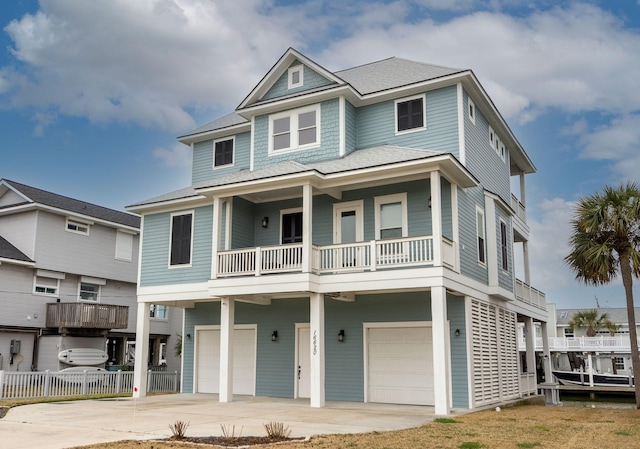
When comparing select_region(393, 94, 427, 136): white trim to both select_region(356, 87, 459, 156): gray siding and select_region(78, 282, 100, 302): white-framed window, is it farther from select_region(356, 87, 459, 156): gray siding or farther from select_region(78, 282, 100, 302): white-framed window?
select_region(78, 282, 100, 302): white-framed window

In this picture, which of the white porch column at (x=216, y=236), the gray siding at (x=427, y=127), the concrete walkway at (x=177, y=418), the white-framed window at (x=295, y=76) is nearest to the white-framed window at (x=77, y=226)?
the concrete walkway at (x=177, y=418)

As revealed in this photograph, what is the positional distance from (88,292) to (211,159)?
1222cm

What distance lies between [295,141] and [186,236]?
5.27 meters

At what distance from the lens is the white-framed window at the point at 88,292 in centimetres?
3159

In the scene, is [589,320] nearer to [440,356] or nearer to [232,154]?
[232,154]

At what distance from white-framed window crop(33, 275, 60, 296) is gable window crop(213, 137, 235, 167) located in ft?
38.0

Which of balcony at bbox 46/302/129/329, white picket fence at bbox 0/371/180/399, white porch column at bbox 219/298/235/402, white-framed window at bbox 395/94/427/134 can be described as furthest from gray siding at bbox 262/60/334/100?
balcony at bbox 46/302/129/329

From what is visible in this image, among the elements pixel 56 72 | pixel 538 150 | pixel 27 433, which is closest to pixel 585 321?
pixel 538 150

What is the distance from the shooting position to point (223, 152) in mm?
24547

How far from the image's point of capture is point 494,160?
23.0 meters

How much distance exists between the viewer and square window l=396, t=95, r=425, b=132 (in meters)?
20.0

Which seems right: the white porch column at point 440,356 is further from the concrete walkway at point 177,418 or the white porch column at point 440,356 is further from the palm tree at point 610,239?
the palm tree at point 610,239

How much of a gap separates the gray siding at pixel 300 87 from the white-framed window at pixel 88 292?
16.2 meters

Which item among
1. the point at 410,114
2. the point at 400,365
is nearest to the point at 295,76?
the point at 410,114
